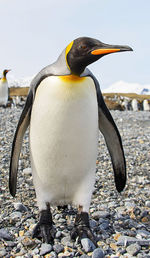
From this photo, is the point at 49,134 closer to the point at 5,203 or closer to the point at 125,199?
the point at 5,203

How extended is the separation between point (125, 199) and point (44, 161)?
1495 mm

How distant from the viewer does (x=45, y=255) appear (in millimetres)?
2150

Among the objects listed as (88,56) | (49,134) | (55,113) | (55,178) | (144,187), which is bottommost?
(144,187)

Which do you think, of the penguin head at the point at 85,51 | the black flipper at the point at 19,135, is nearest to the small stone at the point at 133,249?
the black flipper at the point at 19,135

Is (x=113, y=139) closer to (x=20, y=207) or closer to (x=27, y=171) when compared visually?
(x=20, y=207)

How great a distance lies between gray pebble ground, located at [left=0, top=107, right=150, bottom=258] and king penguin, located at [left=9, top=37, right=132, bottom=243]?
0.14 metres

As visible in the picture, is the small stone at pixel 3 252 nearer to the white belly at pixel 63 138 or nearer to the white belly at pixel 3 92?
the white belly at pixel 63 138

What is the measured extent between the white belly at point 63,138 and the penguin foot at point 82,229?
163mm

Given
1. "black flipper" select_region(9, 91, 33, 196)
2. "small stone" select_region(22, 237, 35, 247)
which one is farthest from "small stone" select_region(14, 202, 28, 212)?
"small stone" select_region(22, 237, 35, 247)

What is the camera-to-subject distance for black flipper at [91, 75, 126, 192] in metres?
2.75

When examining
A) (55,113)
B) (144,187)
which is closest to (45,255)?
(55,113)

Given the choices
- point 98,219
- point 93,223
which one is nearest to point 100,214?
point 98,219

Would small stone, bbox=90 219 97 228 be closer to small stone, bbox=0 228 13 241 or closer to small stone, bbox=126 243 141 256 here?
small stone, bbox=126 243 141 256

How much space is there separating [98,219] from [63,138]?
1025 mm
